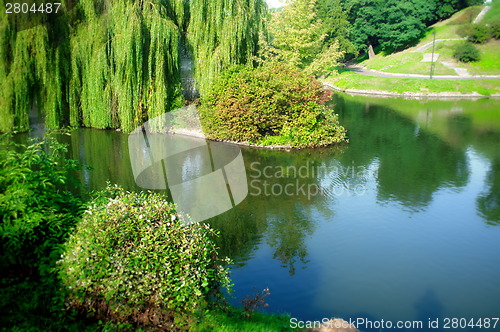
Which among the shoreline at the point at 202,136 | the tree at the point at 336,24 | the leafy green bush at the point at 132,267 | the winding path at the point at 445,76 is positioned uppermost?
the tree at the point at 336,24

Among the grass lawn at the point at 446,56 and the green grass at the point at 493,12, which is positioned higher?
the green grass at the point at 493,12

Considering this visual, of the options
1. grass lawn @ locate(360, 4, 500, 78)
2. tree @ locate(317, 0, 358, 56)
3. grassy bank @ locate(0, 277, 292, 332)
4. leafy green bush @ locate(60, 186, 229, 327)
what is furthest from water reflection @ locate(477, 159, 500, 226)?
tree @ locate(317, 0, 358, 56)

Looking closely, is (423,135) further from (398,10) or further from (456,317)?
(398,10)

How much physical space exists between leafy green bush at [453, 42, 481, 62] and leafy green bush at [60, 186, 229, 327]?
49.4 m

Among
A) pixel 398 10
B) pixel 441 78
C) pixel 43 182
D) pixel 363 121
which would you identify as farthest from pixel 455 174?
pixel 398 10

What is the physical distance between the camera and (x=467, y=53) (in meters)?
46.1

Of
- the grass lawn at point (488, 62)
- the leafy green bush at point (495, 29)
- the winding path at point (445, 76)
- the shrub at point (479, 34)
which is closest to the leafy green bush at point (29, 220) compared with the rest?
the winding path at point (445, 76)

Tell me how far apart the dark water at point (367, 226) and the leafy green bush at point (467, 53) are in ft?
96.3

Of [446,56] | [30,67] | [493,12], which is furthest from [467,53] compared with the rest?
[30,67]

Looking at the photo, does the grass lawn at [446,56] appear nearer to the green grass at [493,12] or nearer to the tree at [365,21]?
the green grass at [493,12]

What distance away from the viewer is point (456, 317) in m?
7.74

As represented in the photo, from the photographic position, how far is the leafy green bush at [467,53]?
45.8 m

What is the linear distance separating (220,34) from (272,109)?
5766 mm

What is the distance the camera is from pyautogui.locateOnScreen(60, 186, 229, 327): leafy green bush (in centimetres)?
568
